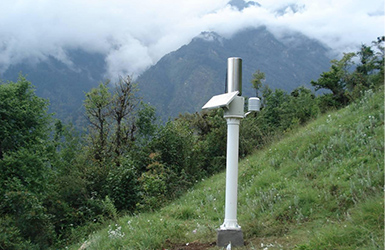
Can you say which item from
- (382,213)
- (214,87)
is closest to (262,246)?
(382,213)

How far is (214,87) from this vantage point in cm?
9225

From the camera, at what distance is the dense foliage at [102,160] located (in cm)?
1213

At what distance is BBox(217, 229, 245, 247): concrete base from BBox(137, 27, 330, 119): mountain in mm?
62026

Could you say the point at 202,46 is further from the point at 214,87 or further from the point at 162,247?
the point at 162,247

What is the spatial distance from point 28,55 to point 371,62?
17877cm

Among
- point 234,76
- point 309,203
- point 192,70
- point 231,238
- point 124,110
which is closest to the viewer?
point 231,238

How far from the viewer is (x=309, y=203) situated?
5438 millimetres

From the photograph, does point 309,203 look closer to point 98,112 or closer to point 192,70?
point 98,112

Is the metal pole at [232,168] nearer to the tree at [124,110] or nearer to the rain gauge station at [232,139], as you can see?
the rain gauge station at [232,139]

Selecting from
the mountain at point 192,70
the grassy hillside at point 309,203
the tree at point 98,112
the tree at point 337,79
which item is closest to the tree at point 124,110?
the tree at point 98,112

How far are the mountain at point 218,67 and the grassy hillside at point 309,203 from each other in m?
58.5

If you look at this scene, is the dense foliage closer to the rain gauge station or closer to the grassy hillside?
the grassy hillside

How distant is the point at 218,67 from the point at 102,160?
98942mm

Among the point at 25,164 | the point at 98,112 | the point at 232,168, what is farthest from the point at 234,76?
the point at 98,112
